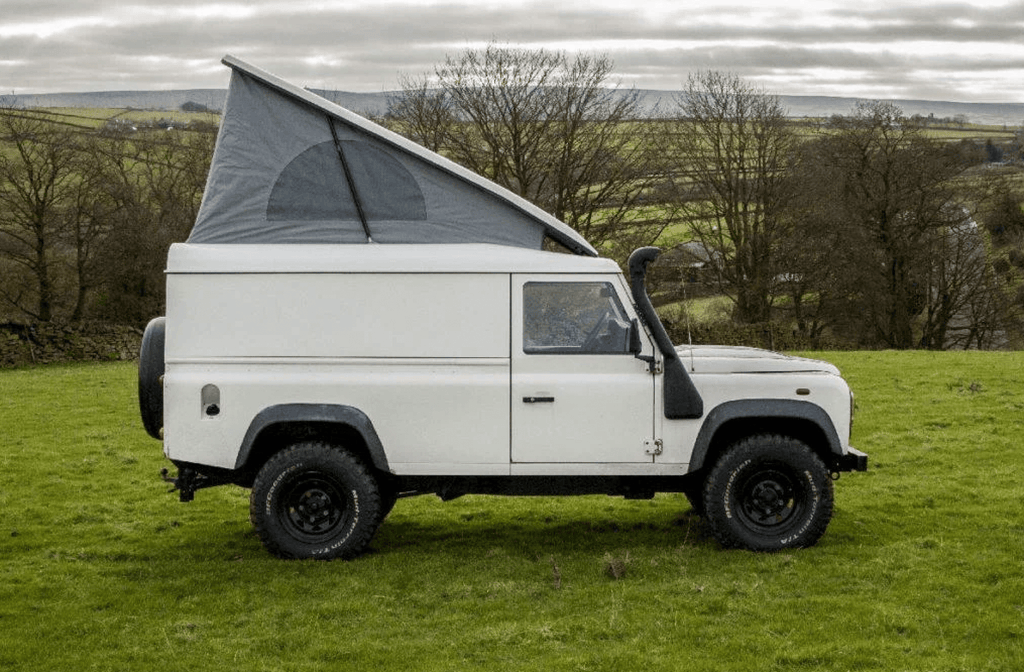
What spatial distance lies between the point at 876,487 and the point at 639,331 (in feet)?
16.7

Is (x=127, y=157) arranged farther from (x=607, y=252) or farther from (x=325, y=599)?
(x=325, y=599)

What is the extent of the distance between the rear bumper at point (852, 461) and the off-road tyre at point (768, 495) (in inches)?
9.4

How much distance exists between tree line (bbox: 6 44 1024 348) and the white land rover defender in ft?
80.7

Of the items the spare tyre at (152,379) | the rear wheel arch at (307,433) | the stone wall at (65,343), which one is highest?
the spare tyre at (152,379)

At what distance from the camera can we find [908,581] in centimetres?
823

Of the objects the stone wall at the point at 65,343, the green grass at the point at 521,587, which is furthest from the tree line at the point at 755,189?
the green grass at the point at 521,587

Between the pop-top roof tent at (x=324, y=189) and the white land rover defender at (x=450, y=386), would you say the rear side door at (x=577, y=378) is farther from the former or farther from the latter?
the pop-top roof tent at (x=324, y=189)

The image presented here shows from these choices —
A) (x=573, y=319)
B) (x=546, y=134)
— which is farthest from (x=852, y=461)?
(x=546, y=134)

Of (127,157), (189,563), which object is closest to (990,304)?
(127,157)

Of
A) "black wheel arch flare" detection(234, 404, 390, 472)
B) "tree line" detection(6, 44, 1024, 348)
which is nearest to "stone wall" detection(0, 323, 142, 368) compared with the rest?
"tree line" detection(6, 44, 1024, 348)

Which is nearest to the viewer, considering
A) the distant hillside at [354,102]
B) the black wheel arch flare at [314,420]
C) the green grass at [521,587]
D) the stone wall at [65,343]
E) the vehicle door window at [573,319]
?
the green grass at [521,587]

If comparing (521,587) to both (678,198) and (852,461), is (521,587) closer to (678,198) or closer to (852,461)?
(852,461)

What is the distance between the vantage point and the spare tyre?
29.0ft

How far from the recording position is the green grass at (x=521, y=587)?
678 cm
